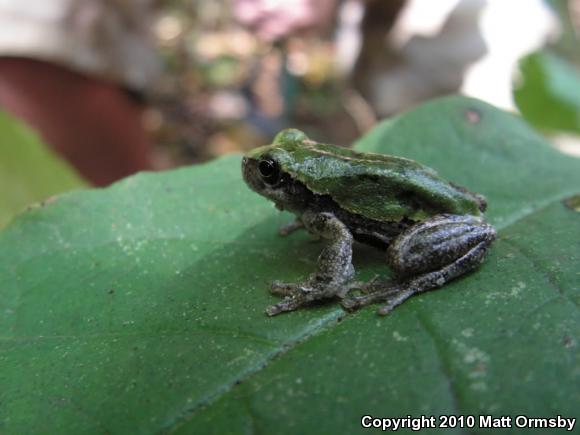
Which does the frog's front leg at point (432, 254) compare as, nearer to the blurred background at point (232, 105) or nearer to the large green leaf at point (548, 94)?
the blurred background at point (232, 105)

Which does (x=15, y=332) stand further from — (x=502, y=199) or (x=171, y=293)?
(x=502, y=199)

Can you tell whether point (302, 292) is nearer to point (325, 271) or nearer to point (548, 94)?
point (325, 271)

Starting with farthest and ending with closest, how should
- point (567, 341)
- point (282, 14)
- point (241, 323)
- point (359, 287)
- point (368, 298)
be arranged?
point (282, 14) → point (359, 287) → point (368, 298) → point (241, 323) → point (567, 341)

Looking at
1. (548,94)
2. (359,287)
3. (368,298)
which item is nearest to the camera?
(368,298)

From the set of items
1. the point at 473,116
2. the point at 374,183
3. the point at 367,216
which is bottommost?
the point at 367,216

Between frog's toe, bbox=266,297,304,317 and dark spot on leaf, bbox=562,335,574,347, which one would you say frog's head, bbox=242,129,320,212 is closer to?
frog's toe, bbox=266,297,304,317

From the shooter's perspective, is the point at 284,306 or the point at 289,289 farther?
the point at 289,289

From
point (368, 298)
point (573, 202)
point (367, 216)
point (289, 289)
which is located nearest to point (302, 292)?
point (289, 289)

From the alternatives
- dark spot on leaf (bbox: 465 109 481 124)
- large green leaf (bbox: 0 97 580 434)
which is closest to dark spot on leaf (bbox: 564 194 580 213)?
large green leaf (bbox: 0 97 580 434)
